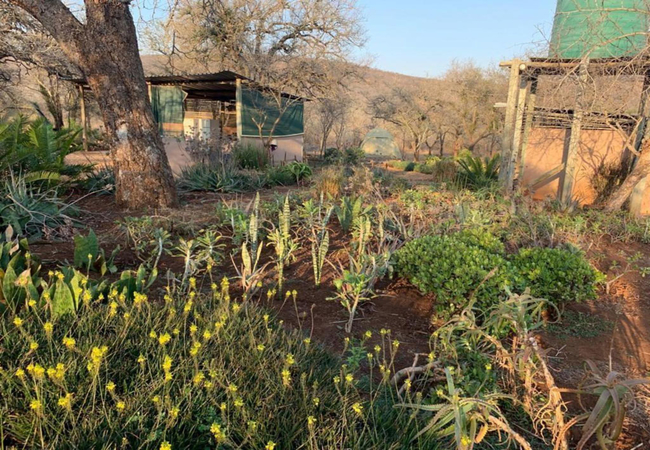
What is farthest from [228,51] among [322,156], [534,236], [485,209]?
[534,236]

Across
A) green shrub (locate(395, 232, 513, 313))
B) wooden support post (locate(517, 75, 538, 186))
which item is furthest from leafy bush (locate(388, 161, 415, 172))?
green shrub (locate(395, 232, 513, 313))

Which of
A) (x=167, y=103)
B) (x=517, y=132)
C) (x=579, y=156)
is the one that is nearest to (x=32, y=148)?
(x=517, y=132)

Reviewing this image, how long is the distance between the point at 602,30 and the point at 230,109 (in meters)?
14.2

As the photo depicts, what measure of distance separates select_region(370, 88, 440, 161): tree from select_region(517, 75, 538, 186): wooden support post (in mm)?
13547

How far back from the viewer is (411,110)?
2278 cm

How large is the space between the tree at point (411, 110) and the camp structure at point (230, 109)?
8266 mm

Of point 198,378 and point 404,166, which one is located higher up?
point 198,378

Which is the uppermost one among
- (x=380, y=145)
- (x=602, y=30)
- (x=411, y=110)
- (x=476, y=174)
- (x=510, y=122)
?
(x=602, y=30)

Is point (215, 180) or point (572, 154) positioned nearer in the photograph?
point (215, 180)

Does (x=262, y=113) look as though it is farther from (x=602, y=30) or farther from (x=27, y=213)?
(x=27, y=213)

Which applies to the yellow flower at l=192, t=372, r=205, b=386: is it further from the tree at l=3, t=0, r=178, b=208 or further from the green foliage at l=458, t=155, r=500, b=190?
the green foliage at l=458, t=155, r=500, b=190

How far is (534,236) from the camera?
397 cm

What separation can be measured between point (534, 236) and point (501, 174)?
14.0 ft

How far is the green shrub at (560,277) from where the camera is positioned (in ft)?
9.84
